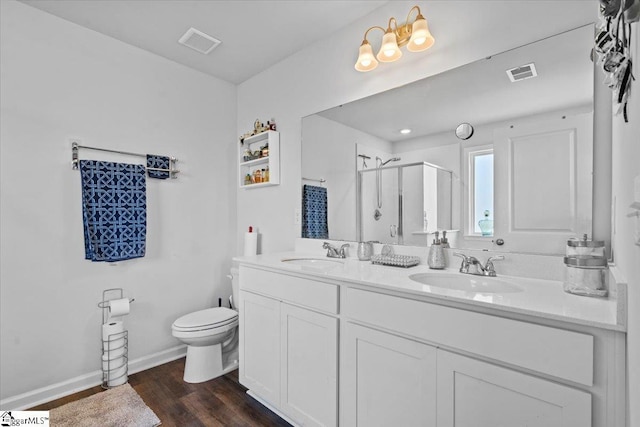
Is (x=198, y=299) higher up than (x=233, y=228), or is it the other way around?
(x=233, y=228)

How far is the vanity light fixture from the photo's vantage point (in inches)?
63.7

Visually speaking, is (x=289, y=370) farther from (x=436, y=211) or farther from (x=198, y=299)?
(x=198, y=299)

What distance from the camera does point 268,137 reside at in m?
2.62

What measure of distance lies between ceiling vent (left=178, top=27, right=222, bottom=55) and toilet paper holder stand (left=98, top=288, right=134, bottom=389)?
1.99 metres

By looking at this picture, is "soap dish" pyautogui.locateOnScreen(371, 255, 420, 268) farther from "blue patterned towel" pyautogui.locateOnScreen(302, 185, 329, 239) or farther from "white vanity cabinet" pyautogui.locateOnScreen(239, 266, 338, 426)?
"blue patterned towel" pyautogui.locateOnScreen(302, 185, 329, 239)

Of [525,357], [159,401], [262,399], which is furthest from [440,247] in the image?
[159,401]

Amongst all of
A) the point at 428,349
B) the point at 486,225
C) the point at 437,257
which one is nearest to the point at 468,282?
the point at 437,257

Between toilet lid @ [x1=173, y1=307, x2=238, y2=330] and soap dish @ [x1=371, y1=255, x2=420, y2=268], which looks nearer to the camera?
soap dish @ [x1=371, y1=255, x2=420, y2=268]

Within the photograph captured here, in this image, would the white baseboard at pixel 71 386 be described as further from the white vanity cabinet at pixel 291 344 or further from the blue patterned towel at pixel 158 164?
the blue patterned towel at pixel 158 164

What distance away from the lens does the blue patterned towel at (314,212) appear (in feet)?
7.54

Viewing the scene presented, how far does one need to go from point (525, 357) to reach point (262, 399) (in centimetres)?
160

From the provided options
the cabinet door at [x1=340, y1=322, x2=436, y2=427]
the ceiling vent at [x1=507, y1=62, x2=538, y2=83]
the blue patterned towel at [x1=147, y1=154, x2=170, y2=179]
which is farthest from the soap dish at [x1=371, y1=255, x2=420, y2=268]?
the blue patterned towel at [x1=147, y1=154, x2=170, y2=179]

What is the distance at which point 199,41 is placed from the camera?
92.4 inches

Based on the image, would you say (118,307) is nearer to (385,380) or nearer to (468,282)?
(385,380)
